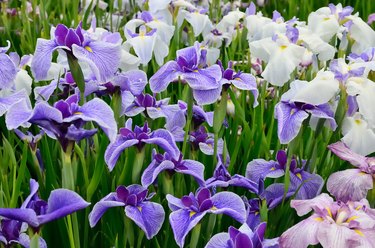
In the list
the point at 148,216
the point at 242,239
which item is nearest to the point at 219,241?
the point at 242,239

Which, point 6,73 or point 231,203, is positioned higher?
point 6,73

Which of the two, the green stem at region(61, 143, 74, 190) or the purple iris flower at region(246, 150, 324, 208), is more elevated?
the green stem at region(61, 143, 74, 190)

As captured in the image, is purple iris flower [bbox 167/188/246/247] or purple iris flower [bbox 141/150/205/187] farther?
purple iris flower [bbox 141/150/205/187]

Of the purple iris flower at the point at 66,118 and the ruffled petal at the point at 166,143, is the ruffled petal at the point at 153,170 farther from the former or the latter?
the purple iris flower at the point at 66,118

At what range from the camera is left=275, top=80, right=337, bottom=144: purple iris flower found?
149 cm

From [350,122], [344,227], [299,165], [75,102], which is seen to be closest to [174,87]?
[299,165]

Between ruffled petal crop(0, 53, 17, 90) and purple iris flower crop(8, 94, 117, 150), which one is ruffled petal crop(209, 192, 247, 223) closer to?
purple iris flower crop(8, 94, 117, 150)

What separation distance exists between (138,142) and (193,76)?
209mm

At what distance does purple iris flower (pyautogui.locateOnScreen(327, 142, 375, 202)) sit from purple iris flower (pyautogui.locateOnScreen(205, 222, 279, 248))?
0.81ft

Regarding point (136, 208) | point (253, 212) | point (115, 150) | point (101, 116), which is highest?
point (101, 116)

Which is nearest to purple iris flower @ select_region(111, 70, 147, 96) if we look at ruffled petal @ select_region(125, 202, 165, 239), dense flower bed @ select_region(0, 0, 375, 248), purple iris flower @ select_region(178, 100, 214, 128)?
dense flower bed @ select_region(0, 0, 375, 248)

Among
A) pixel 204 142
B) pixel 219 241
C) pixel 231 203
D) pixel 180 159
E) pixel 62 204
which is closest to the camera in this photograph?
pixel 62 204

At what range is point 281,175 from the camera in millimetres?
1603

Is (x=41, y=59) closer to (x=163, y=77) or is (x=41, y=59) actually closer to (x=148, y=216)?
(x=163, y=77)
